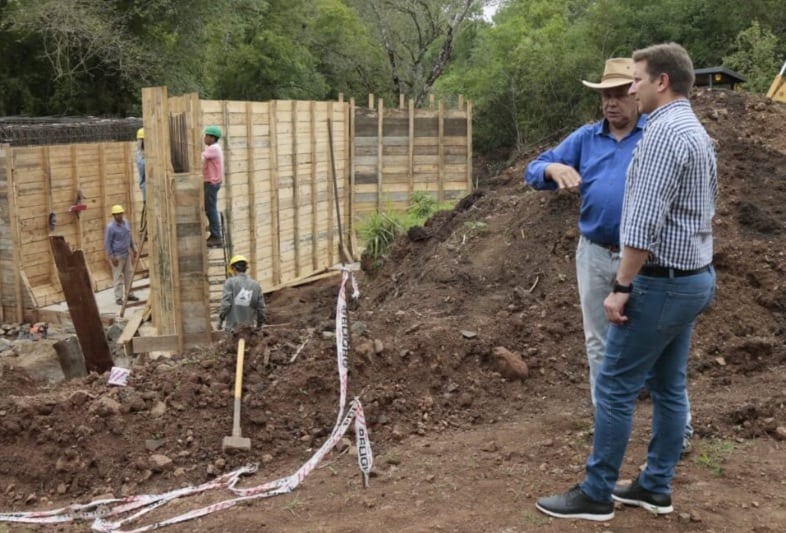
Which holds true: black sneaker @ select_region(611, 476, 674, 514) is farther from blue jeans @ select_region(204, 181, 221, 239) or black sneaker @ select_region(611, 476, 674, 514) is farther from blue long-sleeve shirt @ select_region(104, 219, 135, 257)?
blue long-sleeve shirt @ select_region(104, 219, 135, 257)

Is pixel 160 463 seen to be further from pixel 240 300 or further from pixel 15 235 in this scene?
pixel 15 235

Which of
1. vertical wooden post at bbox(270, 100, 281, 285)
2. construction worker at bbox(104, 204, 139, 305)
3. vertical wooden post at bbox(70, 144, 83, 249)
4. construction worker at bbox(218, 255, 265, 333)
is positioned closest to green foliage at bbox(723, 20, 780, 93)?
vertical wooden post at bbox(270, 100, 281, 285)

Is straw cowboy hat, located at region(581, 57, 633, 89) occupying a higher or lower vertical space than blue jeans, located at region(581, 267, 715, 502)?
higher

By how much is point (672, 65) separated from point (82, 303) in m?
7.30

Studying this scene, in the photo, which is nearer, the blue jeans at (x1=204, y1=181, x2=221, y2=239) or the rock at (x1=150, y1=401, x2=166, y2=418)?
the rock at (x1=150, y1=401, x2=166, y2=418)

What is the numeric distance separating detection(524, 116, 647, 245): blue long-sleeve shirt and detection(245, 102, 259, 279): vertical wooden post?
9382mm

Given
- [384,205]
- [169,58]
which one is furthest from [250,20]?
[384,205]

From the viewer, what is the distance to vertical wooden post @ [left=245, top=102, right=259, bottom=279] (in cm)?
1332

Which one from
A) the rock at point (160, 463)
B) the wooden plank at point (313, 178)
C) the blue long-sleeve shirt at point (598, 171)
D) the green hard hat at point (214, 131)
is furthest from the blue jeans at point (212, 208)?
the blue long-sleeve shirt at point (598, 171)

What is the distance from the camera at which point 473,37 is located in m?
53.8

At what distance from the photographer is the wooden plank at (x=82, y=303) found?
29.7 feet

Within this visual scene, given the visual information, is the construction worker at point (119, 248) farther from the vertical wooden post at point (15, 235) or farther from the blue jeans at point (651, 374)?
the blue jeans at point (651, 374)

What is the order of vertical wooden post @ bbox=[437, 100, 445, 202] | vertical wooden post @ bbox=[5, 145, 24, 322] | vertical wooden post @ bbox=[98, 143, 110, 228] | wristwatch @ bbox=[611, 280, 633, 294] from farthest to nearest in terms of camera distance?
vertical wooden post @ bbox=[437, 100, 445, 202], vertical wooden post @ bbox=[98, 143, 110, 228], vertical wooden post @ bbox=[5, 145, 24, 322], wristwatch @ bbox=[611, 280, 633, 294]

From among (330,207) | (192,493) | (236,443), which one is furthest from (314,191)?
(192,493)
